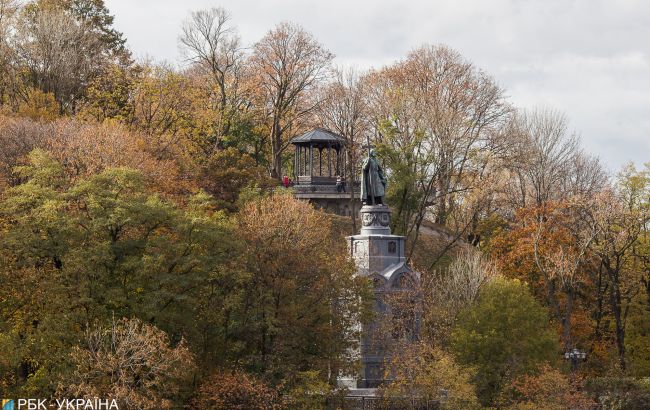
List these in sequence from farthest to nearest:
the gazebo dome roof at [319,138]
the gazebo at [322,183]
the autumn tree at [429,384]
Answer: the gazebo at [322,183] → the gazebo dome roof at [319,138] → the autumn tree at [429,384]

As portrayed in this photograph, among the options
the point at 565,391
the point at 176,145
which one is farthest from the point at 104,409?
the point at 176,145

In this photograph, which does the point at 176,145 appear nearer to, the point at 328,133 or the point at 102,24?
the point at 328,133

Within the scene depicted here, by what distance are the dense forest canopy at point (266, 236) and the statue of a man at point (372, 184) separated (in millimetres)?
2552

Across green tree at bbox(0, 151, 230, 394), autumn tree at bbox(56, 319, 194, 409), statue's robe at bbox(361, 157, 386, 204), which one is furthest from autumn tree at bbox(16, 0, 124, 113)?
autumn tree at bbox(56, 319, 194, 409)

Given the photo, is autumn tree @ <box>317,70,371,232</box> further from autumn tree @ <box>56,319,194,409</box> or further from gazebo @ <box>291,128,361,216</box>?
autumn tree @ <box>56,319,194,409</box>

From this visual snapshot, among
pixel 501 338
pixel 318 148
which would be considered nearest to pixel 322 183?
pixel 318 148

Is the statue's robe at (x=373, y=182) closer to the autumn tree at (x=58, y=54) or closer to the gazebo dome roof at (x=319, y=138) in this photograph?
the gazebo dome roof at (x=319, y=138)

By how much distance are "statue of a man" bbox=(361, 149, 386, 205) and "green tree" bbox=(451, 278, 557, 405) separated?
6.80 metres

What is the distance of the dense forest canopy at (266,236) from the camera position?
125 feet

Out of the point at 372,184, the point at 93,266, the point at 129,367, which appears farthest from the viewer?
the point at 372,184

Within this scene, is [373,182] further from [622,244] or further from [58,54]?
[58,54]

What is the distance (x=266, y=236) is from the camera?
41344 mm

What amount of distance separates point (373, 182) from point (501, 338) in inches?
350

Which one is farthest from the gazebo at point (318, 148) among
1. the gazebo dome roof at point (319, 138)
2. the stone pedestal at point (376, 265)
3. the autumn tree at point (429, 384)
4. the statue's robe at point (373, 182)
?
the autumn tree at point (429, 384)
